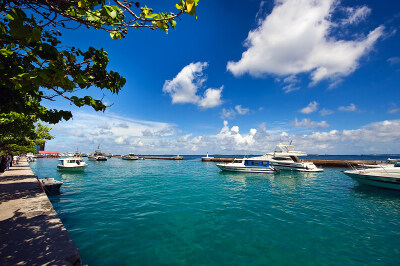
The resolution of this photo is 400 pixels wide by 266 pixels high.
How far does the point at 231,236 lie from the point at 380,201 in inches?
581

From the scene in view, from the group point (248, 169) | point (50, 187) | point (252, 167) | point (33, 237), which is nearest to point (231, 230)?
point (33, 237)

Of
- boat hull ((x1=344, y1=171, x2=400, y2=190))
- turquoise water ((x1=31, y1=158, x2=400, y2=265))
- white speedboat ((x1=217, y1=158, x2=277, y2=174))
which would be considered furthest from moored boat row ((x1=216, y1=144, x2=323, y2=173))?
turquoise water ((x1=31, y1=158, x2=400, y2=265))

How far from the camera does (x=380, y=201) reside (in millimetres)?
13336

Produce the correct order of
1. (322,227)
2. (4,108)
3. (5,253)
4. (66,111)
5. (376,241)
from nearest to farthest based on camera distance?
(5,253) < (4,108) < (66,111) < (376,241) < (322,227)

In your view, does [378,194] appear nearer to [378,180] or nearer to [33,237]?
[378,180]

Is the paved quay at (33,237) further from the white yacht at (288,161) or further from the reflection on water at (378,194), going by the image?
the white yacht at (288,161)

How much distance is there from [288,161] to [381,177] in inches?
708

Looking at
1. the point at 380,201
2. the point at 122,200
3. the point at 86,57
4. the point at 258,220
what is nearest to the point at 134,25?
the point at 86,57

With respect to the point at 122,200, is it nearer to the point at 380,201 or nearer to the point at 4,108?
the point at 4,108

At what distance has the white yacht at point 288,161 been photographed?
33031 millimetres

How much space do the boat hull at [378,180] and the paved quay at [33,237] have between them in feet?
82.7

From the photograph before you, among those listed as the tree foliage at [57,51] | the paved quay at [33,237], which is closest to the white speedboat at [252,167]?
the paved quay at [33,237]

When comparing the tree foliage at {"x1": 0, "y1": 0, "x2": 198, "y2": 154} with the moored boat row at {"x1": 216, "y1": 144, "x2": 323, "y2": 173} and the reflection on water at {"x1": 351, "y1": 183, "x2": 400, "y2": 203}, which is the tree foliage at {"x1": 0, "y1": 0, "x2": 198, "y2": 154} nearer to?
the reflection on water at {"x1": 351, "y1": 183, "x2": 400, "y2": 203}

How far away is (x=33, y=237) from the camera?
17.1ft
